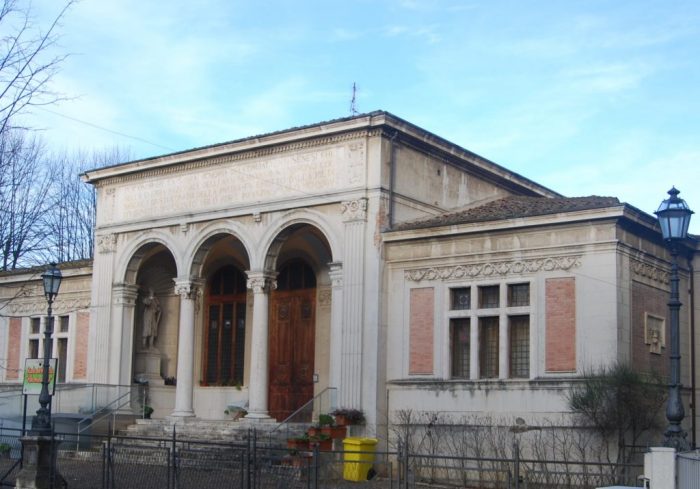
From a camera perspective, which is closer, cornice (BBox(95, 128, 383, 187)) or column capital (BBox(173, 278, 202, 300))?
cornice (BBox(95, 128, 383, 187))

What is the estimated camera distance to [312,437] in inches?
977

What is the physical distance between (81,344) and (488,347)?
1610 centimetres

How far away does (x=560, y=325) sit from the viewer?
23344 mm

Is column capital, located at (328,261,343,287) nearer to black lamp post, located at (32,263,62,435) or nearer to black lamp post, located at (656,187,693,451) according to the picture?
black lamp post, located at (32,263,62,435)

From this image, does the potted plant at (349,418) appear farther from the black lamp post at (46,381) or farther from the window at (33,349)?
the window at (33,349)

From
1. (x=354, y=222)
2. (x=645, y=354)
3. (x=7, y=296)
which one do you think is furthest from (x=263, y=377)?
(x=7, y=296)

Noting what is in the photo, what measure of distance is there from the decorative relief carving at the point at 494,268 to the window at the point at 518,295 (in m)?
0.40

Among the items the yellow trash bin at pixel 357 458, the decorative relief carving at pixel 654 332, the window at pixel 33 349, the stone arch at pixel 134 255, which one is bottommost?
the yellow trash bin at pixel 357 458

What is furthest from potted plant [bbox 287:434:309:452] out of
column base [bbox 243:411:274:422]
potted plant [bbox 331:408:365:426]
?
column base [bbox 243:411:274:422]

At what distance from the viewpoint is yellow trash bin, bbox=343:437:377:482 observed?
75.3ft

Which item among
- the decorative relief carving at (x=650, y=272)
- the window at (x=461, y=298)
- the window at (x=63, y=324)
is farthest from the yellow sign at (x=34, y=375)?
the decorative relief carving at (x=650, y=272)

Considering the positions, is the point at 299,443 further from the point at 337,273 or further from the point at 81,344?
the point at 81,344

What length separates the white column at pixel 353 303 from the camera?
85.2 feet

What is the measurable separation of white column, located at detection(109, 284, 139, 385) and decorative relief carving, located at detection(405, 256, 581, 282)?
36.0ft
